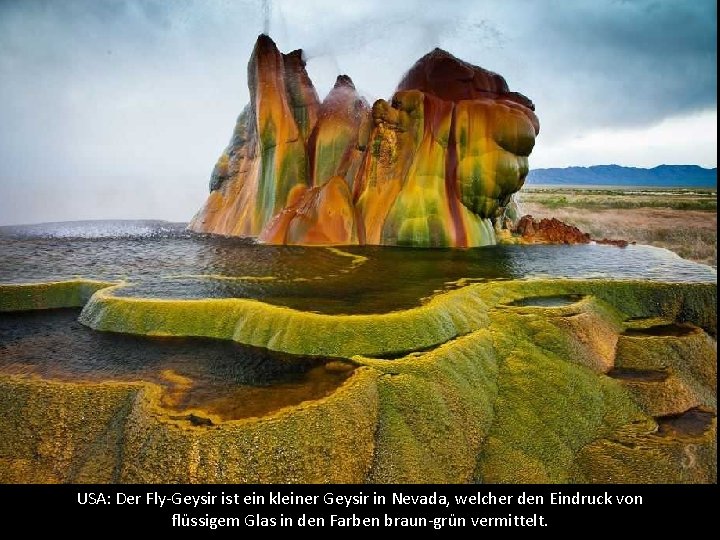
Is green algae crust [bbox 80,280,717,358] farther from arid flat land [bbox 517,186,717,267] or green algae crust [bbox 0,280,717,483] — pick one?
arid flat land [bbox 517,186,717,267]

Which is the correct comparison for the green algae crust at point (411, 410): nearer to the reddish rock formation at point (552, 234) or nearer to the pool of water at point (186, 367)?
the pool of water at point (186, 367)

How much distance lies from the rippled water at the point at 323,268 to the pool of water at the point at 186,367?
3284 mm

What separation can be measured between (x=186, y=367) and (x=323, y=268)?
13.1 meters

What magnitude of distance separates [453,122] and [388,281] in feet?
67.8

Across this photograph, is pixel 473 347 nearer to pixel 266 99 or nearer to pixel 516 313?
pixel 516 313

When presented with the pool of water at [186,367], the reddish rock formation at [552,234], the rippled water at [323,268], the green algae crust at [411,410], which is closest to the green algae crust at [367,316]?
the green algae crust at [411,410]

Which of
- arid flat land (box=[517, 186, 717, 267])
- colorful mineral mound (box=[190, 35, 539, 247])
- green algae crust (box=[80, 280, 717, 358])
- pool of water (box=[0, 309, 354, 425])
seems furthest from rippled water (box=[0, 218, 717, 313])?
arid flat land (box=[517, 186, 717, 267])

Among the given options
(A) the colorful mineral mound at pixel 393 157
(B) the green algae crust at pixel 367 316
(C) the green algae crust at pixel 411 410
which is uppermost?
(A) the colorful mineral mound at pixel 393 157

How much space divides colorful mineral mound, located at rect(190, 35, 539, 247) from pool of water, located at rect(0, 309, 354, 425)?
72.6 feet

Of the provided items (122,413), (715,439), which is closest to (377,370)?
(122,413)

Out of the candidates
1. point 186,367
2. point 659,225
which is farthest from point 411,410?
point 659,225

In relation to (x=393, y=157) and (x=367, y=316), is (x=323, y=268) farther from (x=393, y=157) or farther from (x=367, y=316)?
(x=393, y=157)

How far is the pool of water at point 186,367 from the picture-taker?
12.8m

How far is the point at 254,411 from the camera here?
12.2m
